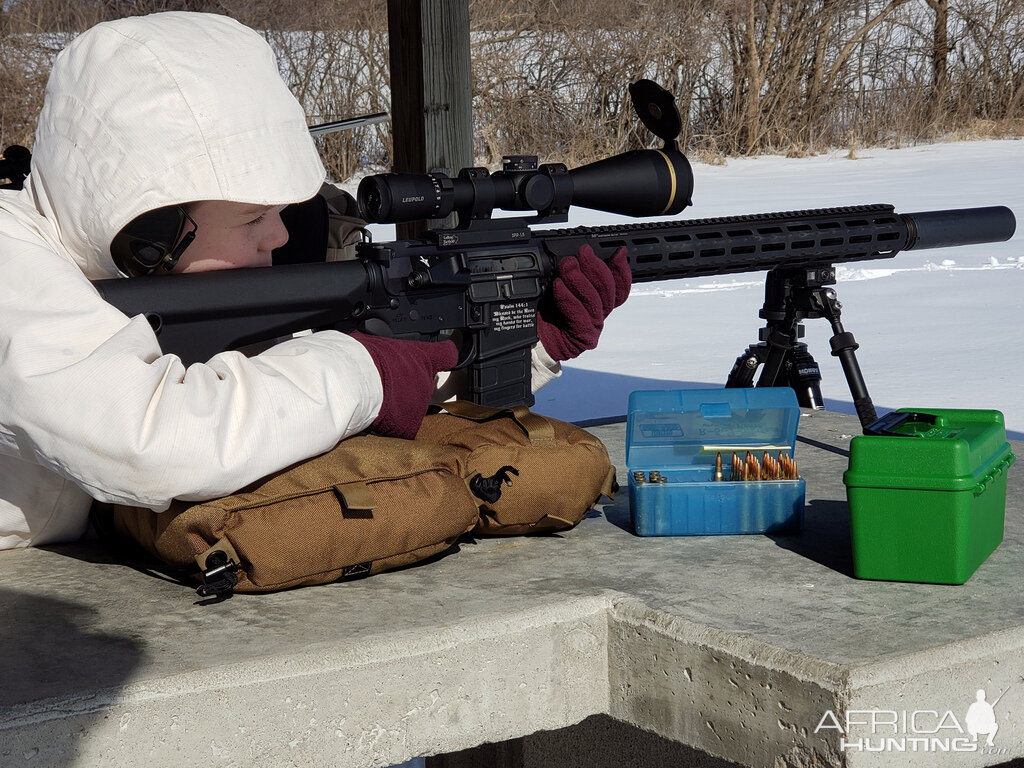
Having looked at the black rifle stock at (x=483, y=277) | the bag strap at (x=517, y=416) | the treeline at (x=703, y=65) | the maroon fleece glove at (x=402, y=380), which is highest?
the treeline at (x=703, y=65)

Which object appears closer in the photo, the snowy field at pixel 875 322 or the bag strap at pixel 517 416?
the bag strap at pixel 517 416

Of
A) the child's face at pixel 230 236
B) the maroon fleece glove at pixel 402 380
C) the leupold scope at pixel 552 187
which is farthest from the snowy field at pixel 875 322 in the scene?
the child's face at pixel 230 236

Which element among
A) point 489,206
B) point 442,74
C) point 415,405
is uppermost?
point 442,74

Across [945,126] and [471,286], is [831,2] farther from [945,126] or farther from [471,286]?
[471,286]

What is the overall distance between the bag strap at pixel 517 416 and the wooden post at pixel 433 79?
4.19ft

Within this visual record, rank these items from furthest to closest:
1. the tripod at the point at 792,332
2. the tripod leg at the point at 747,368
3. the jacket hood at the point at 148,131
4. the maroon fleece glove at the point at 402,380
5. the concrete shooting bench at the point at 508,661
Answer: the tripod leg at the point at 747,368
the tripod at the point at 792,332
the maroon fleece glove at the point at 402,380
the jacket hood at the point at 148,131
the concrete shooting bench at the point at 508,661

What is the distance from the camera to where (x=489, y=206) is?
2479mm

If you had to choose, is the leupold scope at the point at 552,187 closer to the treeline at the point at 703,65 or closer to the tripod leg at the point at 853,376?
the tripod leg at the point at 853,376

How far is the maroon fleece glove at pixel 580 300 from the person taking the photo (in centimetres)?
259

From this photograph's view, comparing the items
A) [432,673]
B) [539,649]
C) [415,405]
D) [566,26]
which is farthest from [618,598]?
[566,26]

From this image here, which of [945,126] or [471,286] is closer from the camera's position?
[471,286]

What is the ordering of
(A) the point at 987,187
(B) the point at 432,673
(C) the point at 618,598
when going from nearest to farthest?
(B) the point at 432,673
(C) the point at 618,598
(A) the point at 987,187

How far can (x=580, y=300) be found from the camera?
2.62 meters

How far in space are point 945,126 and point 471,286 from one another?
37.3 feet
